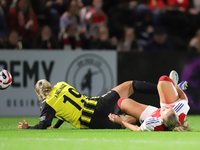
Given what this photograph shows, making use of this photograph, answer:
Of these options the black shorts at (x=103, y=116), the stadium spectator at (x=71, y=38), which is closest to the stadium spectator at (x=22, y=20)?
the stadium spectator at (x=71, y=38)

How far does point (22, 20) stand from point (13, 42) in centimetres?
106

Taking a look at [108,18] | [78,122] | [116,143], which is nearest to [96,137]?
[116,143]

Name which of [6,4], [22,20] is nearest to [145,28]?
[22,20]

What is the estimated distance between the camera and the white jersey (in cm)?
646

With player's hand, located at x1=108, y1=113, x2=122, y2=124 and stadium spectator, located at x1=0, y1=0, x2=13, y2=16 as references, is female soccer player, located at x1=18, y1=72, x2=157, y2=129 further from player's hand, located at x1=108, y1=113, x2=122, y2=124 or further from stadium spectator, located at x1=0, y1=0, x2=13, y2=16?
stadium spectator, located at x1=0, y1=0, x2=13, y2=16

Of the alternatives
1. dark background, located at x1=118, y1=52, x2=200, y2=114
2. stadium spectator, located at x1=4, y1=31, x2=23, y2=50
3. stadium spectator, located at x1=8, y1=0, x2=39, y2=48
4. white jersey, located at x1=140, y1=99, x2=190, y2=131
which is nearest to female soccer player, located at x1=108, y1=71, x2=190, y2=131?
white jersey, located at x1=140, y1=99, x2=190, y2=131

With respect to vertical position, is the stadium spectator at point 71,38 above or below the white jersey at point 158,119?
above

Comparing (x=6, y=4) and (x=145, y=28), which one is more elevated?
(x=6, y=4)

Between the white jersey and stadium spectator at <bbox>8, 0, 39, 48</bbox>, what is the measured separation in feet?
20.4

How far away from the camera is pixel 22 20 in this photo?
12.1 metres

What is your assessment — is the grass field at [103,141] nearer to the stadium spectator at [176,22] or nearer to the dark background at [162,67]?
the dark background at [162,67]

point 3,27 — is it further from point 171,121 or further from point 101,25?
point 171,121

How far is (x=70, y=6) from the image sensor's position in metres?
12.7

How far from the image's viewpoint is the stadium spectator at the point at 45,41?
11.7 metres
